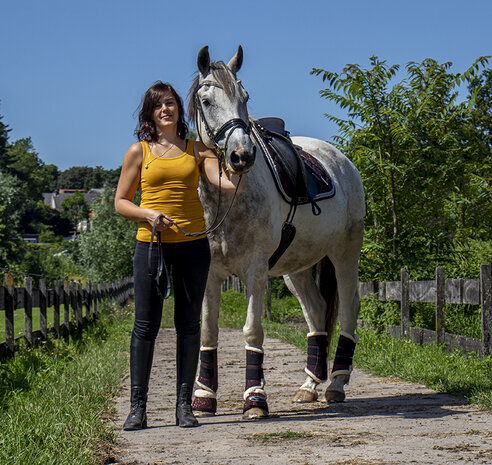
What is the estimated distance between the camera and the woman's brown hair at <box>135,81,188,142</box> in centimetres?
482

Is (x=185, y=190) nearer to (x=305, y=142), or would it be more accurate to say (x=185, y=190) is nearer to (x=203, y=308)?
(x=203, y=308)

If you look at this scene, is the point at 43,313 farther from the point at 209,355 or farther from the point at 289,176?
the point at 289,176

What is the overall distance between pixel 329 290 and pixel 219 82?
9.15 feet

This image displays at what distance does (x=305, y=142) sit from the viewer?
281 inches

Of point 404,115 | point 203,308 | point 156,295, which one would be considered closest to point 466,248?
point 404,115

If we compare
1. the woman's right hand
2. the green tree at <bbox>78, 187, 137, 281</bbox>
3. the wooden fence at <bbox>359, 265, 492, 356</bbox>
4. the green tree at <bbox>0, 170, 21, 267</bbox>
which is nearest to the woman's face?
the woman's right hand

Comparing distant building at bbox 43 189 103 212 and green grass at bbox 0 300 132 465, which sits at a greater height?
distant building at bbox 43 189 103 212

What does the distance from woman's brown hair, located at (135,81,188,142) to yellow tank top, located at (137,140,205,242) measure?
0.53 ft

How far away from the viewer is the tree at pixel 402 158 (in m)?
10.8

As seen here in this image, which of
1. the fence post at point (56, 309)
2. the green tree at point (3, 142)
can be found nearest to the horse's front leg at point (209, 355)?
the fence post at point (56, 309)

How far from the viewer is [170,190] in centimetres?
466

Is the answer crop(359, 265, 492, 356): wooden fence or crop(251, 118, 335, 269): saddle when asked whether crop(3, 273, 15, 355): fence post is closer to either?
crop(251, 118, 335, 269): saddle

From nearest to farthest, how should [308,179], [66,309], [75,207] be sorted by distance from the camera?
1. [308,179]
2. [66,309]
3. [75,207]

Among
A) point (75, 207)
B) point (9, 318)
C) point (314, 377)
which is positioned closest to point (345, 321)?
point (314, 377)
